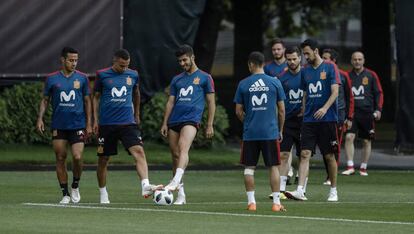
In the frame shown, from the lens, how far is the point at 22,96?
29.8 metres

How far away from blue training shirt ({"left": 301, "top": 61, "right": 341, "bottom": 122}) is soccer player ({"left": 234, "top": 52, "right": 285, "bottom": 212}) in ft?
6.32

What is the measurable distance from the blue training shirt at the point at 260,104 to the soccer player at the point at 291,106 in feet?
9.22

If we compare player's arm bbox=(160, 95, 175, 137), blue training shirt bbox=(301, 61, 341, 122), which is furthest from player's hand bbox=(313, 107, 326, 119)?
player's arm bbox=(160, 95, 175, 137)

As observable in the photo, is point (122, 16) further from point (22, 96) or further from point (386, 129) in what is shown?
point (386, 129)

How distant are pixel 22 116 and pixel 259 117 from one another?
12730 millimetres

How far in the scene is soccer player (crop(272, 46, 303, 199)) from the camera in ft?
67.9

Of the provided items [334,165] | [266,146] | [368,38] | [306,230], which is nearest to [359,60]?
[334,165]

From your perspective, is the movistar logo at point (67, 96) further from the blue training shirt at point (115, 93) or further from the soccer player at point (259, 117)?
the soccer player at point (259, 117)

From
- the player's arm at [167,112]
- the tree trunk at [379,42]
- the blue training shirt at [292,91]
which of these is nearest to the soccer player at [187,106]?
the player's arm at [167,112]

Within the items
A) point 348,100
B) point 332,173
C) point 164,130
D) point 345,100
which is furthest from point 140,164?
point 345,100

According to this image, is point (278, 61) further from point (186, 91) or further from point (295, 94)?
point (186, 91)

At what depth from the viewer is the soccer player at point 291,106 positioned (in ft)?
67.9

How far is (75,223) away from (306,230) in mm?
2505

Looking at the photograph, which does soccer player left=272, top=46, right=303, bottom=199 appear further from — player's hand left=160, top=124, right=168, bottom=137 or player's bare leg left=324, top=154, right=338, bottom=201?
player's hand left=160, top=124, right=168, bottom=137
